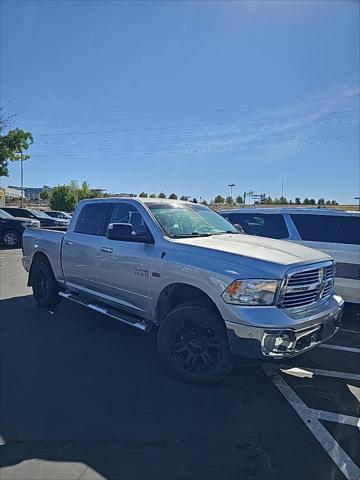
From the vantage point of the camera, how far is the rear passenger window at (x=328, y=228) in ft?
19.8

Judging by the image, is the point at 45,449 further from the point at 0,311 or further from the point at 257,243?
the point at 0,311

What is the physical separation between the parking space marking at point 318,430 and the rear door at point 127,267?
1.67m

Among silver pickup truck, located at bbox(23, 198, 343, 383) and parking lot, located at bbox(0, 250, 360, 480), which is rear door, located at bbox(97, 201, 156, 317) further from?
parking lot, located at bbox(0, 250, 360, 480)

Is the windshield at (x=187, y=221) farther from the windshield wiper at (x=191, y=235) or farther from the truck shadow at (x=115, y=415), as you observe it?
the truck shadow at (x=115, y=415)

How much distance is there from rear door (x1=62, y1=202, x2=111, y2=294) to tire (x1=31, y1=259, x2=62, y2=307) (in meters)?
0.56

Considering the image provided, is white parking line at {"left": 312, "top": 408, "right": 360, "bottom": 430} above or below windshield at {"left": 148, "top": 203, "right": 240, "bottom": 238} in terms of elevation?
below

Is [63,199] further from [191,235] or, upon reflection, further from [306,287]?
[306,287]

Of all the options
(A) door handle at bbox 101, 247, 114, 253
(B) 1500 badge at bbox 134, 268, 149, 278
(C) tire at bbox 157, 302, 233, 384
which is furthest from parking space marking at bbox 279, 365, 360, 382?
(A) door handle at bbox 101, 247, 114, 253

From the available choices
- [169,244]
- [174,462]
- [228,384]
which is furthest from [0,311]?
[174,462]

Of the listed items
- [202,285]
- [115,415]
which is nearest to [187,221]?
[202,285]

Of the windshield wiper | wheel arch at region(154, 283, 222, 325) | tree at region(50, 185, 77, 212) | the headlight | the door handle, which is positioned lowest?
wheel arch at region(154, 283, 222, 325)

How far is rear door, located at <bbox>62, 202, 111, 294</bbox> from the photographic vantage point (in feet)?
17.0

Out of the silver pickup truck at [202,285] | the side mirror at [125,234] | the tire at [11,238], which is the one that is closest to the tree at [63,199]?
the tire at [11,238]

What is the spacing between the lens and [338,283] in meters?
5.88
